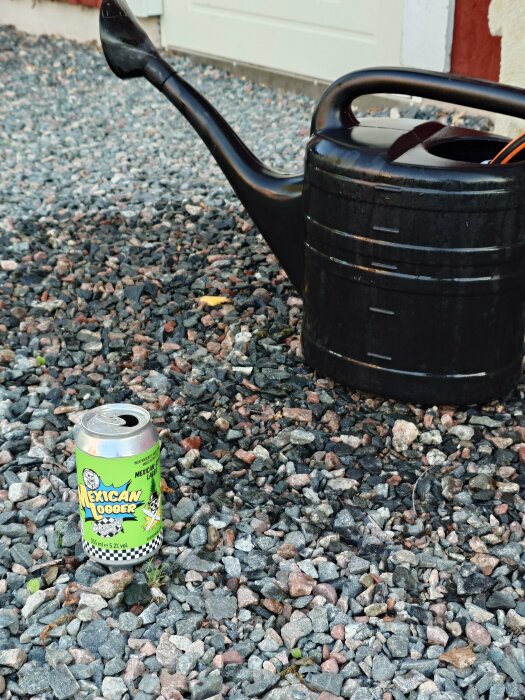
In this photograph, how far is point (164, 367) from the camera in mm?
2664

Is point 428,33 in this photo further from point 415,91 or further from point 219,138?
point 415,91

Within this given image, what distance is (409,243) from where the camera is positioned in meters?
2.15

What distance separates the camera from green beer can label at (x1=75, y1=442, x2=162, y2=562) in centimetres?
179

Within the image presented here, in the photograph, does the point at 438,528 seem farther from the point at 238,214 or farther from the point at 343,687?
the point at 238,214

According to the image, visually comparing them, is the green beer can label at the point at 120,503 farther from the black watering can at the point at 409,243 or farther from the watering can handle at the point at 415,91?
the watering can handle at the point at 415,91

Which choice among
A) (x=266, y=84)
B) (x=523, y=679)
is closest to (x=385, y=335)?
(x=523, y=679)

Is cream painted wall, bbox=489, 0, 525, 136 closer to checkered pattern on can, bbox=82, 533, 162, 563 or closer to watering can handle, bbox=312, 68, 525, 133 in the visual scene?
watering can handle, bbox=312, 68, 525, 133

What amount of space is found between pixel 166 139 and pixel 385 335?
9.98 ft

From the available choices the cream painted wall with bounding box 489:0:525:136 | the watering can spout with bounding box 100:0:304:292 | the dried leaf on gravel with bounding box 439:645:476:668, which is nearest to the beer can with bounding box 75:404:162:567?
the dried leaf on gravel with bounding box 439:645:476:668

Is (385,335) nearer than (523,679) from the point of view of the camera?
No

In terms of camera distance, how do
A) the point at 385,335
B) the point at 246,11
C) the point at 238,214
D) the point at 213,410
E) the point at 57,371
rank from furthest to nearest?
the point at 246,11, the point at 238,214, the point at 57,371, the point at 213,410, the point at 385,335

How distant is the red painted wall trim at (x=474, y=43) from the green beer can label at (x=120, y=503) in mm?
3163

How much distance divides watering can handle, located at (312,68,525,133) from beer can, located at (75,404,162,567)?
36.3 inches

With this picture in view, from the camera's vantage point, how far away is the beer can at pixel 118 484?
5.85 ft
